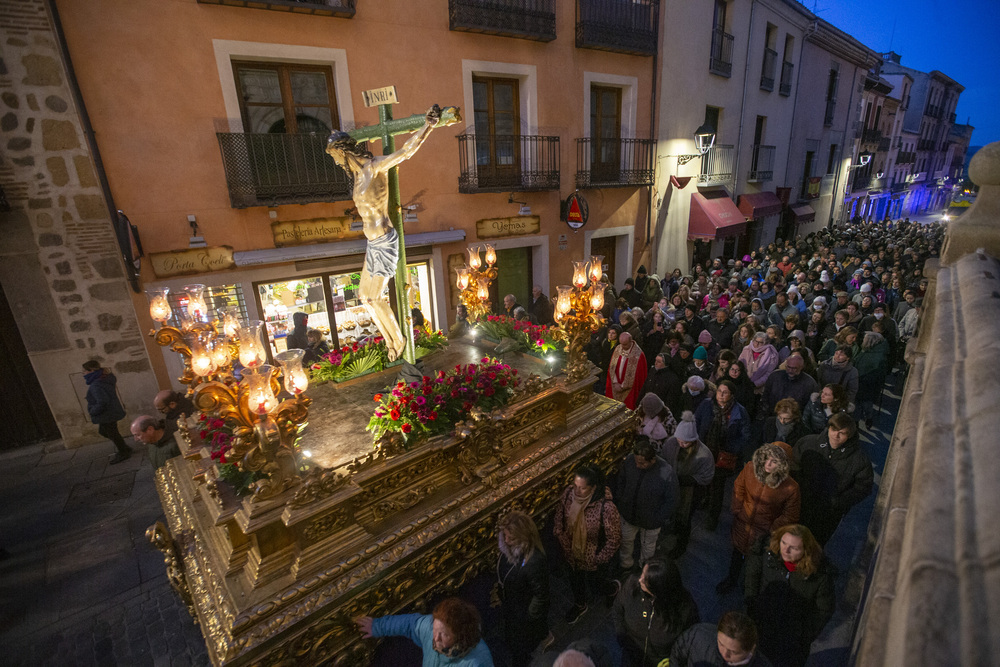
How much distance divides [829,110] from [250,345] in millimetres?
25843

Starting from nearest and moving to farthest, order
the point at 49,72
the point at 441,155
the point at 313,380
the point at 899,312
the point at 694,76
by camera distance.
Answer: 1. the point at 313,380
2. the point at 49,72
3. the point at 899,312
4. the point at 441,155
5. the point at 694,76

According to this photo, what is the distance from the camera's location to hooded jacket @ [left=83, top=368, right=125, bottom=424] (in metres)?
6.19

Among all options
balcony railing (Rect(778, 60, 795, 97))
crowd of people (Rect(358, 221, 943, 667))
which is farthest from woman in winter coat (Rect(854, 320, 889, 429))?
balcony railing (Rect(778, 60, 795, 97))

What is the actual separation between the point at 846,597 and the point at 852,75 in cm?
2659

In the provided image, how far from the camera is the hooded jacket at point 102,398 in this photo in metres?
6.19

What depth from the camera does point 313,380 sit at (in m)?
5.23

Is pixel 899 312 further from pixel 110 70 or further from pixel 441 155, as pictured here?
pixel 110 70

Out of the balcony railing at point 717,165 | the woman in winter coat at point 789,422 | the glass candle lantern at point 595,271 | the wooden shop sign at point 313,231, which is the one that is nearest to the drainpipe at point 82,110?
the wooden shop sign at point 313,231

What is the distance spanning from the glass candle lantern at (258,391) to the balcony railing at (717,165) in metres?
14.6

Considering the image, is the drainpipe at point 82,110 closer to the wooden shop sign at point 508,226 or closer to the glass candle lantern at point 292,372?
the glass candle lantern at point 292,372

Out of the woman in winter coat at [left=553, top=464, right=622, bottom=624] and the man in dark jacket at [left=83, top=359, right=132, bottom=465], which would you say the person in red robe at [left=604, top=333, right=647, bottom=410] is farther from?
the man in dark jacket at [left=83, top=359, right=132, bottom=465]

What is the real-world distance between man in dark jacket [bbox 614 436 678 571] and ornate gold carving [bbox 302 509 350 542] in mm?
2323

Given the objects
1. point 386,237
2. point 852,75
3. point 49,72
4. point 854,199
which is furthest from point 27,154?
point 854,199

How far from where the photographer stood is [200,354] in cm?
347
